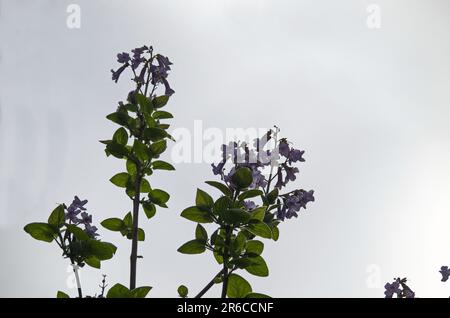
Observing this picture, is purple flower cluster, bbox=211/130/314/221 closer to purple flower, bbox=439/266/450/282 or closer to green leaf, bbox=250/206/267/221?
green leaf, bbox=250/206/267/221

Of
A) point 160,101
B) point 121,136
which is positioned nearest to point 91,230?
point 121,136

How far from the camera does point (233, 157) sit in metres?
1.33

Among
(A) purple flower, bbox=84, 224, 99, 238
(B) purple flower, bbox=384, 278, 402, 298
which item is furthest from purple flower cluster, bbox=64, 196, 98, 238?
(B) purple flower, bbox=384, 278, 402, 298

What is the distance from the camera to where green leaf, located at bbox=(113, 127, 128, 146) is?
4.21 ft

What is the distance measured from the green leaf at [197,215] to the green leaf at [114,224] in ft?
0.85

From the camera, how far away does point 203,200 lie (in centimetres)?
115

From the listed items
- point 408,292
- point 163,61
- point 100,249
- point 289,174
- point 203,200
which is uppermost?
point 163,61

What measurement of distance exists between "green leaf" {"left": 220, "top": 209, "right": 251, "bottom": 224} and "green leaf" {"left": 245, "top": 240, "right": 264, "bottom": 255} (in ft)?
0.39

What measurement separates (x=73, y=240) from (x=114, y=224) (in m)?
0.27

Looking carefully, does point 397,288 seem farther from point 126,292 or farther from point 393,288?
point 126,292

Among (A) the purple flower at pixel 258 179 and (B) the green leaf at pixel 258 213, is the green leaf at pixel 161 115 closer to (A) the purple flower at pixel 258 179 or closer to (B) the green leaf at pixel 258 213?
(A) the purple flower at pixel 258 179
